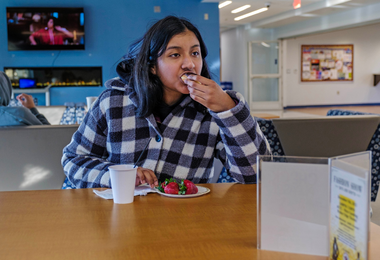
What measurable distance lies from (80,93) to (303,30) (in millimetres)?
5964

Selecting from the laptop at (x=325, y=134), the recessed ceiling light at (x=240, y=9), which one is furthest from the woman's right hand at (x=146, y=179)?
the recessed ceiling light at (x=240, y=9)

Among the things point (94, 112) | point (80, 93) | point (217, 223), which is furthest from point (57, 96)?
point (217, 223)

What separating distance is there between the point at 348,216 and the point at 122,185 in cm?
54

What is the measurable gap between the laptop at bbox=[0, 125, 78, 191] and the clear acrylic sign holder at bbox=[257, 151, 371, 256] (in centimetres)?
202

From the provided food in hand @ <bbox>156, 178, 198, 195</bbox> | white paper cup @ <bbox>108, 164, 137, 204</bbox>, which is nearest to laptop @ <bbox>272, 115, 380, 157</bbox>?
food in hand @ <bbox>156, 178, 198, 195</bbox>

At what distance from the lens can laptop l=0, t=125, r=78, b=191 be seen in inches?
94.4

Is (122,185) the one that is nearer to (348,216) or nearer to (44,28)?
(348,216)

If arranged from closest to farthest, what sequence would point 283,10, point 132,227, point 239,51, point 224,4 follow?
point 132,227 < point 224,4 < point 283,10 < point 239,51

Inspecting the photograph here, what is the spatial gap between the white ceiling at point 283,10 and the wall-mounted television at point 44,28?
2587 millimetres

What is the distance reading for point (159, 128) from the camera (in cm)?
128

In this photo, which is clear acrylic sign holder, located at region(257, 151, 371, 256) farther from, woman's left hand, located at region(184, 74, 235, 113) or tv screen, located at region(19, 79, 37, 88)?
tv screen, located at region(19, 79, 37, 88)

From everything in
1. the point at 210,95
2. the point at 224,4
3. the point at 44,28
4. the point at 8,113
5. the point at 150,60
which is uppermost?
the point at 224,4

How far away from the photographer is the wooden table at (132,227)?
0.63m

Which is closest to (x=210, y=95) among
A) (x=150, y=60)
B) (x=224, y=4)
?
(x=150, y=60)
